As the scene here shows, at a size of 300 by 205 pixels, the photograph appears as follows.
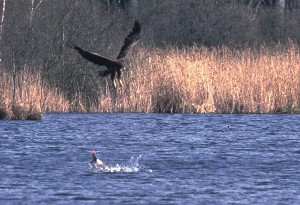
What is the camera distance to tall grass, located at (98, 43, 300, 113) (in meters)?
24.7

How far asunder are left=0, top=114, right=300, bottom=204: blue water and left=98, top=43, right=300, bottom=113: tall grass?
21.9 inches

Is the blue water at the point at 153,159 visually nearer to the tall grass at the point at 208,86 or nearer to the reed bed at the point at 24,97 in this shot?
the reed bed at the point at 24,97

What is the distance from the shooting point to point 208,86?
24.6 meters

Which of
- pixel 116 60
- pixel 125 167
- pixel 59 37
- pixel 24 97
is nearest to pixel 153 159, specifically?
pixel 125 167

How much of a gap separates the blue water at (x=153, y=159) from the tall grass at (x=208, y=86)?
556 mm

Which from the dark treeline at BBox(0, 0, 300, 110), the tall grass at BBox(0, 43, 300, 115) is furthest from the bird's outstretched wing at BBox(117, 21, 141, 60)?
the tall grass at BBox(0, 43, 300, 115)

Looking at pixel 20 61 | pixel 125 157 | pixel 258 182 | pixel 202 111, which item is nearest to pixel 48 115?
pixel 20 61

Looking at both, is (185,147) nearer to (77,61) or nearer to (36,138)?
(36,138)

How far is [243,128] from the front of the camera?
22.0 m

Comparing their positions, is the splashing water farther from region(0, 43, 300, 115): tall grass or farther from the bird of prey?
region(0, 43, 300, 115): tall grass

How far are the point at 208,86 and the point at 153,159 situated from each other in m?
8.44

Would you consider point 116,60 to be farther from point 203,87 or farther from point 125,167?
point 203,87

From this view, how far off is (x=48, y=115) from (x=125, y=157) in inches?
301

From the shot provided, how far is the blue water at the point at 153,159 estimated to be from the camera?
41.0ft
